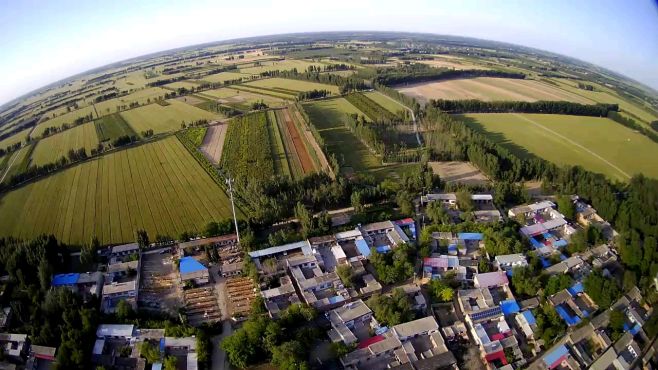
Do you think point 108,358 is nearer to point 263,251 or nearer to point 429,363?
point 263,251

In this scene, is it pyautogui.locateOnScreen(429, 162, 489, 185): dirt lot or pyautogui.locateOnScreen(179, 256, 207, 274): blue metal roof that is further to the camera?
pyautogui.locateOnScreen(429, 162, 489, 185): dirt lot

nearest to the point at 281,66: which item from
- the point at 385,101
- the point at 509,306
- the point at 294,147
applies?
the point at 385,101

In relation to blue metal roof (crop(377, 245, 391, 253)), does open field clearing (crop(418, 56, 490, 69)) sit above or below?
above

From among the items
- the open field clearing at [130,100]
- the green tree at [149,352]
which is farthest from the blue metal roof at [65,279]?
the open field clearing at [130,100]

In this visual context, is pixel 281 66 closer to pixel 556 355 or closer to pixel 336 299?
pixel 336 299

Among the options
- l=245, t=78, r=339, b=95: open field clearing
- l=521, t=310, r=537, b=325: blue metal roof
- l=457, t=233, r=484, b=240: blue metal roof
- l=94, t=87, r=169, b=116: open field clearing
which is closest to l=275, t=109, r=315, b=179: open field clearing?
l=457, t=233, r=484, b=240: blue metal roof

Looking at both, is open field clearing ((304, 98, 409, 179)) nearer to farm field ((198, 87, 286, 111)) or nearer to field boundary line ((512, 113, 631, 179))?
farm field ((198, 87, 286, 111))

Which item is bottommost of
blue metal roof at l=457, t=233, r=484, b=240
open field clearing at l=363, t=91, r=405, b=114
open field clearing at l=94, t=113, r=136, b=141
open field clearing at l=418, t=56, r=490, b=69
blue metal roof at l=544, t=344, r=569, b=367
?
blue metal roof at l=544, t=344, r=569, b=367
